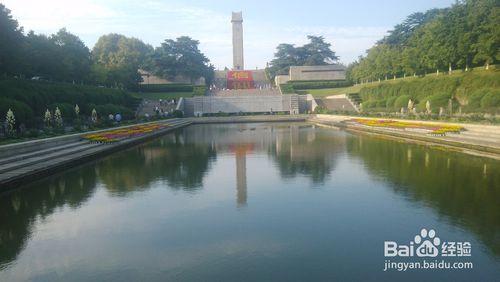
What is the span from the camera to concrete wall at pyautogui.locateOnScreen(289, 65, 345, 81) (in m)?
64.8

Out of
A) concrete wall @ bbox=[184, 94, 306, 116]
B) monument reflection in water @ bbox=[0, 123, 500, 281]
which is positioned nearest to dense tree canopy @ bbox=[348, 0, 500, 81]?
concrete wall @ bbox=[184, 94, 306, 116]

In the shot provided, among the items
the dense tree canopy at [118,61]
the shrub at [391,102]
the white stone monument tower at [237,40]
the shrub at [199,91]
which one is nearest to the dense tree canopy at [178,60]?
the dense tree canopy at [118,61]

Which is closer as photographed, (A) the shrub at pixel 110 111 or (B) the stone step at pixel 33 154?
(B) the stone step at pixel 33 154

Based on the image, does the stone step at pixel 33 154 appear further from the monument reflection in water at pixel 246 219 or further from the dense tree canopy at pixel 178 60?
the dense tree canopy at pixel 178 60

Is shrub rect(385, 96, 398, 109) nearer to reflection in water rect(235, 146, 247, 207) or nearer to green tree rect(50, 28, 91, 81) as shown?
reflection in water rect(235, 146, 247, 207)

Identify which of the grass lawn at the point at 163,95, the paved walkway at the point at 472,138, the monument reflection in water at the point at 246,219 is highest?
the grass lawn at the point at 163,95

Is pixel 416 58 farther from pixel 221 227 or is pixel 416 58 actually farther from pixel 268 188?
pixel 221 227

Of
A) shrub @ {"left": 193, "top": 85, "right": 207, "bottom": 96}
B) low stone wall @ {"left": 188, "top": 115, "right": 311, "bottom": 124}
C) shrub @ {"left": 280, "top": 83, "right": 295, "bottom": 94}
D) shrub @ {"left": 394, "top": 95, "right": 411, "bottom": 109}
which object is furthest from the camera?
shrub @ {"left": 280, "top": 83, "right": 295, "bottom": 94}

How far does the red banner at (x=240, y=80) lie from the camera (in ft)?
229

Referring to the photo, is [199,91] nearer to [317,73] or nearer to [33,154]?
[317,73]

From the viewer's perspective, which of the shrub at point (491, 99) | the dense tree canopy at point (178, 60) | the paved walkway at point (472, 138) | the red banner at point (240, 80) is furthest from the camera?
the red banner at point (240, 80)

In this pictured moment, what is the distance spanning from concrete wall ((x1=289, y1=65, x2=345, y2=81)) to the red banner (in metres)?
8.86

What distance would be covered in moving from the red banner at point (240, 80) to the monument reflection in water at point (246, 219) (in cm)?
5751

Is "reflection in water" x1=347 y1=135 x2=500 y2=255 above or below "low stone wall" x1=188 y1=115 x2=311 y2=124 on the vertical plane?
below
